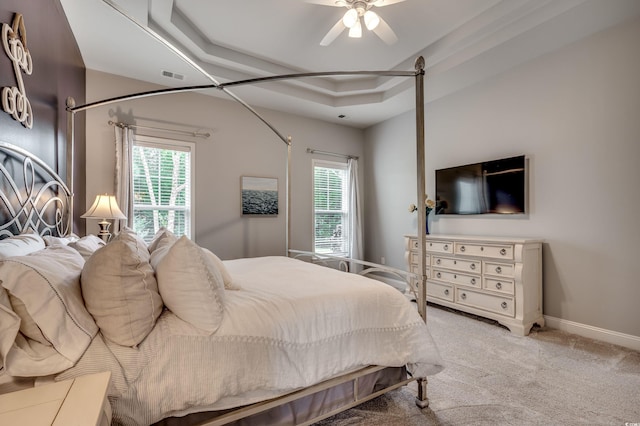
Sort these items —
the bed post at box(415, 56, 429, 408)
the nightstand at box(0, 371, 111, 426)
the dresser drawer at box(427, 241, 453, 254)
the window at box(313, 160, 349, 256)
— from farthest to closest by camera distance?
1. the window at box(313, 160, 349, 256)
2. the dresser drawer at box(427, 241, 453, 254)
3. the bed post at box(415, 56, 429, 408)
4. the nightstand at box(0, 371, 111, 426)

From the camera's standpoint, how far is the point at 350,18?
2393 millimetres

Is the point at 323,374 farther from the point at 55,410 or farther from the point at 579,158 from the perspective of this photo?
the point at 579,158

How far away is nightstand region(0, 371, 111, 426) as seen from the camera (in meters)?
0.69

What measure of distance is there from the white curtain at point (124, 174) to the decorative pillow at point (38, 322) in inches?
106

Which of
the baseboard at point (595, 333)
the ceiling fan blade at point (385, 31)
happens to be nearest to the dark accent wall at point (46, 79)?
the ceiling fan blade at point (385, 31)

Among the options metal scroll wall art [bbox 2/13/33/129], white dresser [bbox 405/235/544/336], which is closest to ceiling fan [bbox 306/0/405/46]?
metal scroll wall art [bbox 2/13/33/129]

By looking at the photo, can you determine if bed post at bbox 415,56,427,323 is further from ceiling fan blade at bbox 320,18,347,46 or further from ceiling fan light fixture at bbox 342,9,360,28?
ceiling fan blade at bbox 320,18,347,46

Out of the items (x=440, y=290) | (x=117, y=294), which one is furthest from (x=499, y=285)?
(x=117, y=294)

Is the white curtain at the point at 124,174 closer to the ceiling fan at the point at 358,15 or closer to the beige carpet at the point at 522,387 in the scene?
the ceiling fan at the point at 358,15

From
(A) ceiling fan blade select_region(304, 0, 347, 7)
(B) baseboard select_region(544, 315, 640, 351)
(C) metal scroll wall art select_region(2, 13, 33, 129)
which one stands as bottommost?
(B) baseboard select_region(544, 315, 640, 351)

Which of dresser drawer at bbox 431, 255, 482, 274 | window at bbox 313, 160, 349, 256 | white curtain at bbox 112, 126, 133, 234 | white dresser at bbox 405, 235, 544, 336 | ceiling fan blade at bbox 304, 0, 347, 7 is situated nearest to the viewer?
ceiling fan blade at bbox 304, 0, 347, 7

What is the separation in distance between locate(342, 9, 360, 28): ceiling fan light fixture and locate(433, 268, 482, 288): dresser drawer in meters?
2.86

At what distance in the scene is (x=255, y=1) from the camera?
2619 mm

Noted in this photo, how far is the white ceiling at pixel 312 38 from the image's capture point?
2.54 meters
